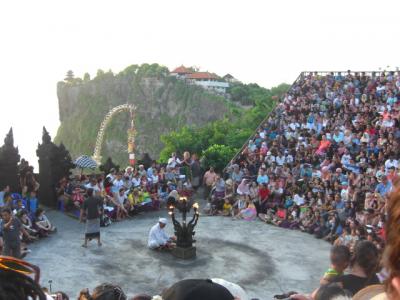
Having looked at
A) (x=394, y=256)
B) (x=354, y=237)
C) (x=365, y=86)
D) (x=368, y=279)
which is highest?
(x=365, y=86)

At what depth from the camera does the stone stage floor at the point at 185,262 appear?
10.3m

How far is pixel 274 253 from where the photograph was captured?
12562mm

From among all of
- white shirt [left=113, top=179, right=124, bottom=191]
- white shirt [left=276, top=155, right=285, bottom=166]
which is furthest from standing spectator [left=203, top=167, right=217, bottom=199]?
white shirt [left=113, top=179, right=124, bottom=191]

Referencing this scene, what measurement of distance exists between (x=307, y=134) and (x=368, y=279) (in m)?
15.5

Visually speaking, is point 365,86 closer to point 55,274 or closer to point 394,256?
point 55,274

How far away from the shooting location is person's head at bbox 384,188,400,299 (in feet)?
4.40

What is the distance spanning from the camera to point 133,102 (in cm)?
9788

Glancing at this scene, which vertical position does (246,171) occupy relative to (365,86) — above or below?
below

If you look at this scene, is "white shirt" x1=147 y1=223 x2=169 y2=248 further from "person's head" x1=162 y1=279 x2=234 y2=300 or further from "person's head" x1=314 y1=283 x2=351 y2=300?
"person's head" x1=162 y1=279 x2=234 y2=300

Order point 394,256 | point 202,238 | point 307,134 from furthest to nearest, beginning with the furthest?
point 307,134 → point 202,238 → point 394,256

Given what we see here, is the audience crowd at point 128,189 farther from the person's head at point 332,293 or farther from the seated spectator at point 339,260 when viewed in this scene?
the person's head at point 332,293

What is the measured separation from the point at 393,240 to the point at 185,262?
10.6m

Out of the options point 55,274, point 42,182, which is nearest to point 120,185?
point 42,182

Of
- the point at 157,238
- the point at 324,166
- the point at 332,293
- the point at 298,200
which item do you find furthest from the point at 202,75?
the point at 332,293
